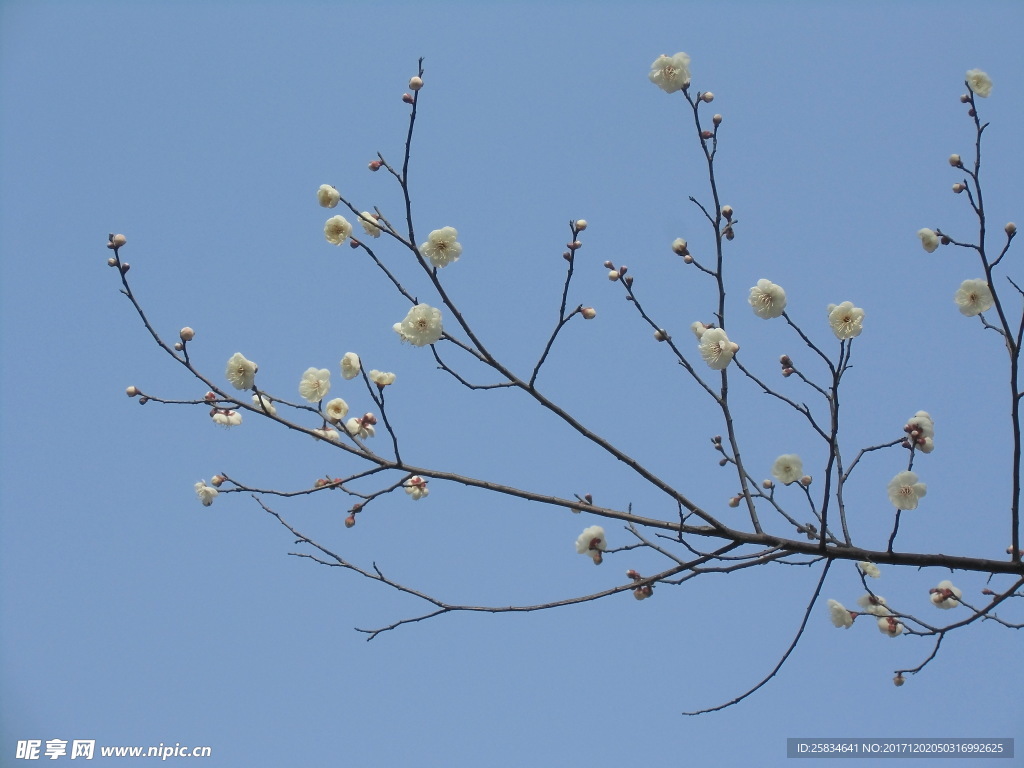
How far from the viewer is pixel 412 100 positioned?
265 centimetres

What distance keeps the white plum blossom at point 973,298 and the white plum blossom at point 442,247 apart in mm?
2011

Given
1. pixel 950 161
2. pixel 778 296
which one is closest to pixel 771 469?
pixel 778 296

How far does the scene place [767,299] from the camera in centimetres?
294

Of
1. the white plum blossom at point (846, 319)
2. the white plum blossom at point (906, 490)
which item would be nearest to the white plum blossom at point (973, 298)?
the white plum blossom at point (846, 319)

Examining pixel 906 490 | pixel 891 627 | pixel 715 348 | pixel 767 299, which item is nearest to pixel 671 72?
pixel 767 299

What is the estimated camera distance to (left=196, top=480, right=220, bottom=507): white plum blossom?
2992 millimetres

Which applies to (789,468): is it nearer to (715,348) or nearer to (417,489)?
(715,348)

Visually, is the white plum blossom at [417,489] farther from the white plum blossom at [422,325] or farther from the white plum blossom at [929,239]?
the white plum blossom at [929,239]

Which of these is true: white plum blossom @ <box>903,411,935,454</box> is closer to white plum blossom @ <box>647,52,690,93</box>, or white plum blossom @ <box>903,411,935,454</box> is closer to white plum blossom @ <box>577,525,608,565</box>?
white plum blossom @ <box>577,525,608,565</box>

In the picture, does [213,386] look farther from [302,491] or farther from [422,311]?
[422,311]

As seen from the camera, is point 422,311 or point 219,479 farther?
point 219,479

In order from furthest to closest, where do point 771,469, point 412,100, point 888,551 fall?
point 771,469
point 412,100
point 888,551

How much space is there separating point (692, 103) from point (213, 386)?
6.88 feet

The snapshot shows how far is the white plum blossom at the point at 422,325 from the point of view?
2.65 meters
